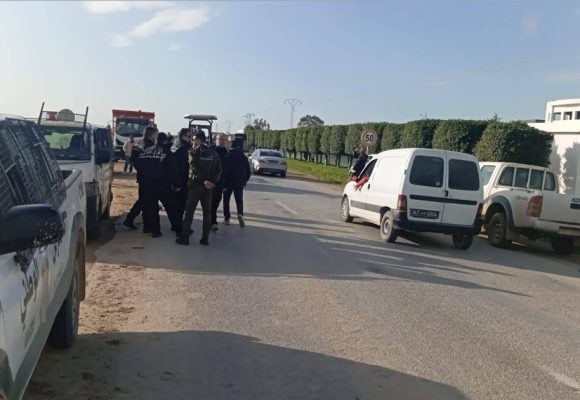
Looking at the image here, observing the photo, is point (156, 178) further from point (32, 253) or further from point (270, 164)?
point (270, 164)

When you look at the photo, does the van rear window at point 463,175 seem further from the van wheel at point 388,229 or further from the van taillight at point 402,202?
the van wheel at point 388,229

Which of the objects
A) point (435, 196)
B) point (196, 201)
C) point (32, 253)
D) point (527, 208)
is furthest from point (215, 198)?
point (32, 253)

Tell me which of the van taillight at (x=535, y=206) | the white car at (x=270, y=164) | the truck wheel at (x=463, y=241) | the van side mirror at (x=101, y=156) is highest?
the van side mirror at (x=101, y=156)

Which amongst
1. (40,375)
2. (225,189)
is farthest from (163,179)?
(40,375)

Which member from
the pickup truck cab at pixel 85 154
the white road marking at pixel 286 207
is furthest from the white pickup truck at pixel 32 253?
the white road marking at pixel 286 207

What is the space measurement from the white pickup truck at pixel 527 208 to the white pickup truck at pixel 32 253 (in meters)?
9.34

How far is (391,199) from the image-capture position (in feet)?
38.9

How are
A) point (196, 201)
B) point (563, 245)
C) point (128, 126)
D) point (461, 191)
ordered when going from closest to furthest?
point (196, 201) < point (461, 191) < point (563, 245) < point (128, 126)

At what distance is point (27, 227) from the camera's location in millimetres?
2541

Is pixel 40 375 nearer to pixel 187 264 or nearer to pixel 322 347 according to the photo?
pixel 322 347

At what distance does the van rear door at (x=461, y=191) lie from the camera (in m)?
11.6

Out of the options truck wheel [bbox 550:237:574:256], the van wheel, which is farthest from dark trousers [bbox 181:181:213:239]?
truck wheel [bbox 550:237:574:256]

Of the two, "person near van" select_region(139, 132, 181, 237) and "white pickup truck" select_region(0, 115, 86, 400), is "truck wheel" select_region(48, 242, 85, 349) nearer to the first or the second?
"white pickup truck" select_region(0, 115, 86, 400)

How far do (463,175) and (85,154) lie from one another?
6.99 metres
